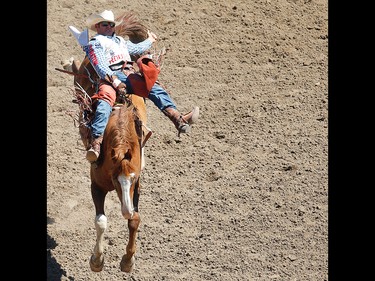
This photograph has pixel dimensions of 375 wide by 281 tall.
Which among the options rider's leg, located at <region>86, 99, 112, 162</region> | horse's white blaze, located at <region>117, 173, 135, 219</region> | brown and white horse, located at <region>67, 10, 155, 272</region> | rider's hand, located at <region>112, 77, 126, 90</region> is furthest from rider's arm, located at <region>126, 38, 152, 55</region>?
horse's white blaze, located at <region>117, 173, 135, 219</region>

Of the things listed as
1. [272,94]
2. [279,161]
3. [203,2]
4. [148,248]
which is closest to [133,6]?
[203,2]

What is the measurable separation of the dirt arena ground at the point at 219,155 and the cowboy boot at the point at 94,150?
74.0 inches

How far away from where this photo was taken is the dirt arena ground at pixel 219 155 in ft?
42.7

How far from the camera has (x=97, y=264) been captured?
472 inches

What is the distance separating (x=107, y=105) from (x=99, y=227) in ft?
3.84

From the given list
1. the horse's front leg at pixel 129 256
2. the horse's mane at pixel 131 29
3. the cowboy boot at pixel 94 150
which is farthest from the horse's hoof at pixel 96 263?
the horse's mane at pixel 131 29

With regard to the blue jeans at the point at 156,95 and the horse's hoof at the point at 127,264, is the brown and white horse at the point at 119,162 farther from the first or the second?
the blue jeans at the point at 156,95

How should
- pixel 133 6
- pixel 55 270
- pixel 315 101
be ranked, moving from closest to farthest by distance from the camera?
pixel 55 270 < pixel 315 101 < pixel 133 6

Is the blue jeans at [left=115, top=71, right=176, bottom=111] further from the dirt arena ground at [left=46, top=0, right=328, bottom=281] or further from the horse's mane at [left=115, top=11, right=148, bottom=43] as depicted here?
the dirt arena ground at [left=46, top=0, right=328, bottom=281]

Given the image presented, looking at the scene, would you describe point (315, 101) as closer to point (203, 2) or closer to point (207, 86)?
point (207, 86)

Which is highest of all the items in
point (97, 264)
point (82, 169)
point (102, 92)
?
point (102, 92)

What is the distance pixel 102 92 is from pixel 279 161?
10.6 ft

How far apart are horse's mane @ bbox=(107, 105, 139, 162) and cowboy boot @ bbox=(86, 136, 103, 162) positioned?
0.34 feet

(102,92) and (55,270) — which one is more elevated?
(102,92)
